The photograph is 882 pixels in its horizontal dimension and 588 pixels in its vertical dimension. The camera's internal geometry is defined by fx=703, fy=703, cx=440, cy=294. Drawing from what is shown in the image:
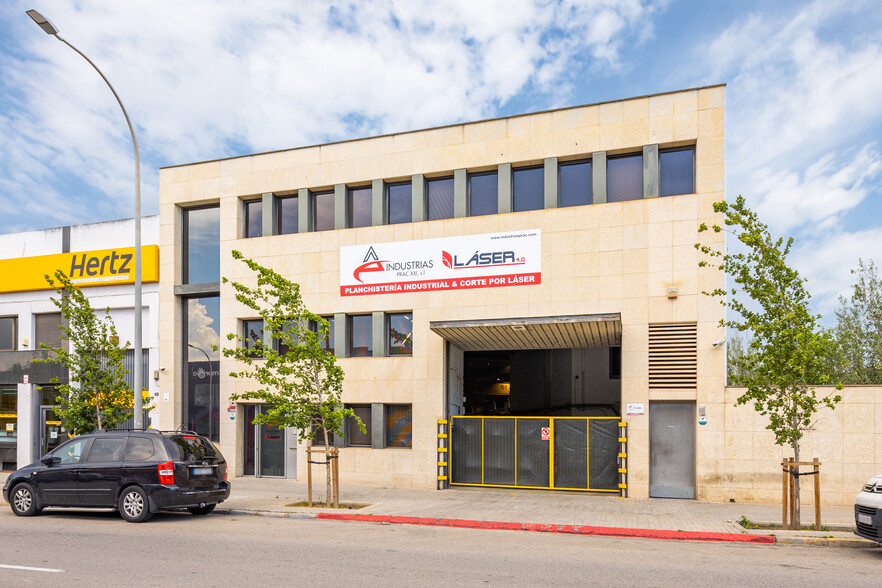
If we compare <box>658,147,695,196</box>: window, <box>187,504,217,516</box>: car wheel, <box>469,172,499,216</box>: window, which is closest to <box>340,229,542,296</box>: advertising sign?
<box>469,172,499,216</box>: window

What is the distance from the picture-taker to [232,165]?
21.2 meters

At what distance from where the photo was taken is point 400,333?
62.6 feet

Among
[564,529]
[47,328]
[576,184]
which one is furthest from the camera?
[47,328]

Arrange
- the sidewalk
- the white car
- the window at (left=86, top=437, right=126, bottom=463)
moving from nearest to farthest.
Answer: the white car < the sidewalk < the window at (left=86, top=437, right=126, bottom=463)

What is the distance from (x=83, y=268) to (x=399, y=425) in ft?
39.1

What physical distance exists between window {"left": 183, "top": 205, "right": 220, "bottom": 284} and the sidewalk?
710 centimetres

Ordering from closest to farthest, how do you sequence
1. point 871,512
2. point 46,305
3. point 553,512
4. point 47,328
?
point 871,512 < point 553,512 < point 46,305 < point 47,328

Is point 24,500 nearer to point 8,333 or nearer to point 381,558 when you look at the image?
point 381,558

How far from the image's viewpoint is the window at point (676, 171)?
16859 millimetres

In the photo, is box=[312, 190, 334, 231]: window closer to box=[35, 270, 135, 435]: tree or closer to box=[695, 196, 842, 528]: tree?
box=[35, 270, 135, 435]: tree

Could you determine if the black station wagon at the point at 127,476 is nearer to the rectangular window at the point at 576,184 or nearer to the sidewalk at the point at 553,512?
the sidewalk at the point at 553,512

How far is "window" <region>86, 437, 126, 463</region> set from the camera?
1291cm

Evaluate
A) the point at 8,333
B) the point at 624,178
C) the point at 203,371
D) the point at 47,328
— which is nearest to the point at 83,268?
the point at 47,328

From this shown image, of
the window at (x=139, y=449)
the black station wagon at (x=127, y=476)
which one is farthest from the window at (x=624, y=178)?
the window at (x=139, y=449)
